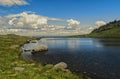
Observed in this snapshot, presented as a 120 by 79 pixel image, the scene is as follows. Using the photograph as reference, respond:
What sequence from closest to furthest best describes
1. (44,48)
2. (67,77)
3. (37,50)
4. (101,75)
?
(67,77) < (101,75) < (37,50) < (44,48)

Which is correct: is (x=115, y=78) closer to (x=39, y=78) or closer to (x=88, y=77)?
(x=88, y=77)

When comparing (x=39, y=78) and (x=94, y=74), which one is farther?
(x=94, y=74)

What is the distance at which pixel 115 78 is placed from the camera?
40.3 meters

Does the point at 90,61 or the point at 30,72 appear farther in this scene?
the point at 90,61

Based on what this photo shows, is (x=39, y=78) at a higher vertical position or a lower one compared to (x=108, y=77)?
higher

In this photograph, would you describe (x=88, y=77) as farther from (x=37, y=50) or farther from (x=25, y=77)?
(x=37, y=50)

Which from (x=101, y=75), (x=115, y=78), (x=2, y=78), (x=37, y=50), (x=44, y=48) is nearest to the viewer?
→ (x=2, y=78)

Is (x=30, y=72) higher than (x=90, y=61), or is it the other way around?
(x=30, y=72)

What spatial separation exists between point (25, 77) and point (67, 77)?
7630mm

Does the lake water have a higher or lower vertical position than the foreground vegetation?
lower

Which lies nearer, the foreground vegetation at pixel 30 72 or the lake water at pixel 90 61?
the foreground vegetation at pixel 30 72

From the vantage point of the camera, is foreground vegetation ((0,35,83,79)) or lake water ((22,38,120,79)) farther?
lake water ((22,38,120,79))

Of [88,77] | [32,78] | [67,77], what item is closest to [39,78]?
[32,78]

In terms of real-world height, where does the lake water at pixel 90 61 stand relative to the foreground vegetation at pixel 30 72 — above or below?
below
